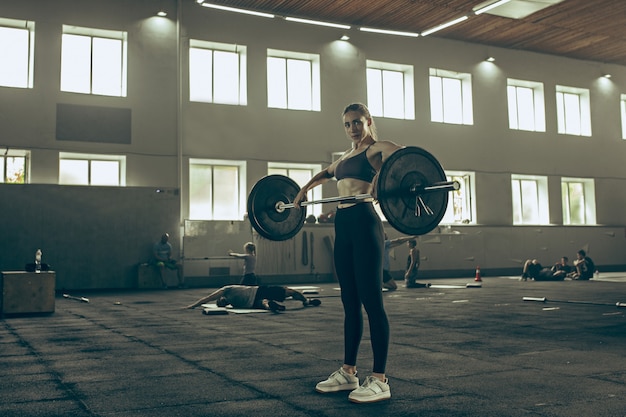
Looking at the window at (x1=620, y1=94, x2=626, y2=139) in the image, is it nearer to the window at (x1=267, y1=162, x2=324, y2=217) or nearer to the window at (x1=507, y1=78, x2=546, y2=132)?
the window at (x1=507, y1=78, x2=546, y2=132)

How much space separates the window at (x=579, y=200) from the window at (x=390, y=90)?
18.2 feet

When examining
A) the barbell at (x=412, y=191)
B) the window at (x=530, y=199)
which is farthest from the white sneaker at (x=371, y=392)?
the window at (x=530, y=199)

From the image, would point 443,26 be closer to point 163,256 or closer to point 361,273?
point 163,256

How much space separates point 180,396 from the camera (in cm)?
301

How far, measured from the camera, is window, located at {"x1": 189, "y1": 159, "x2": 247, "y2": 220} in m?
13.8

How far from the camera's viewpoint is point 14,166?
12391 mm

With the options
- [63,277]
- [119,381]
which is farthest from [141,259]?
[119,381]

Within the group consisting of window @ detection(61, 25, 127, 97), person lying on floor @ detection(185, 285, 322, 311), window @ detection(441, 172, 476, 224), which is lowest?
person lying on floor @ detection(185, 285, 322, 311)

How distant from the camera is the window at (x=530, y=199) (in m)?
17.4

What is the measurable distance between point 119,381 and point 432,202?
6.37ft

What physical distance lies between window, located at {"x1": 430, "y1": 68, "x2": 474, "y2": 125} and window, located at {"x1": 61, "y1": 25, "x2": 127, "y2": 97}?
7.88m

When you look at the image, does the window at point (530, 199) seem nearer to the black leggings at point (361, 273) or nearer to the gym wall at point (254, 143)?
the gym wall at point (254, 143)

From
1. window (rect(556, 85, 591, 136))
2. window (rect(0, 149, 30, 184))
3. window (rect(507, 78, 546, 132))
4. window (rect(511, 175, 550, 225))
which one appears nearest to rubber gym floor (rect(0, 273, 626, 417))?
window (rect(0, 149, 30, 184))

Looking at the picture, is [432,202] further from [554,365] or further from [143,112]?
[143,112]
